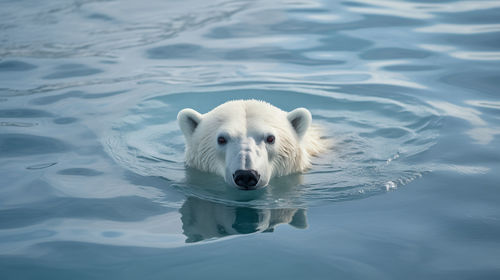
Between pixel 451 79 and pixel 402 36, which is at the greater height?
pixel 402 36

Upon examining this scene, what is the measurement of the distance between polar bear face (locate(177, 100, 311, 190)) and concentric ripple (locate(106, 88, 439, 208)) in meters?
0.14

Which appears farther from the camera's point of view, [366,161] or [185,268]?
[366,161]

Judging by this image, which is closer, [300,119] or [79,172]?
[300,119]

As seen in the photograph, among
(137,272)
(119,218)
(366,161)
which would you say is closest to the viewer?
(137,272)

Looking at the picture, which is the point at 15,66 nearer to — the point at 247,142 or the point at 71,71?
A: the point at 71,71

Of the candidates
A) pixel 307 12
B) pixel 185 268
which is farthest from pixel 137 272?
pixel 307 12

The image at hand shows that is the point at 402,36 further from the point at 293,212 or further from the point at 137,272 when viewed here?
the point at 137,272

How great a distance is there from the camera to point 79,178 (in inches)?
243

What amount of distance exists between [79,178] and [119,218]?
42.2 inches

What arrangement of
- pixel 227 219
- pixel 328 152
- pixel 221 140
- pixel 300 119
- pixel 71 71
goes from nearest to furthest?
pixel 227 219, pixel 221 140, pixel 300 119, pixel 328 152, pixel 71 71

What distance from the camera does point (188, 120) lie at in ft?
20.6

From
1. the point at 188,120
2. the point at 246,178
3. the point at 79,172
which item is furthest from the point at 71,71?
the point at 246,178

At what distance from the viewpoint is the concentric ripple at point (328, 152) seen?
19.0 ft

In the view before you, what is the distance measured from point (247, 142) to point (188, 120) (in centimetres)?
88
